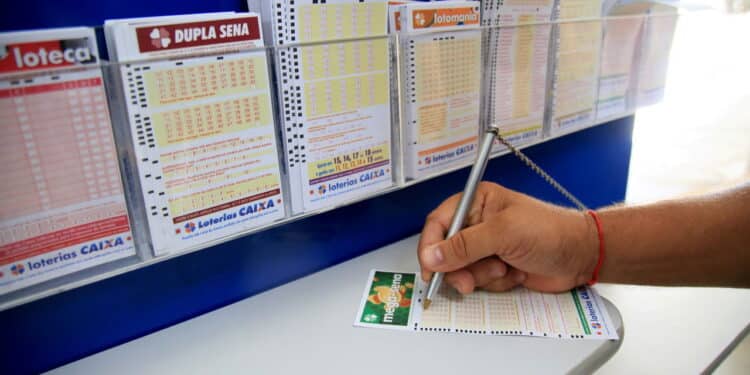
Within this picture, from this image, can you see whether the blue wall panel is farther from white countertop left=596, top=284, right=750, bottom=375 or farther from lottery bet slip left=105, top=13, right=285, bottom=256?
white countertop left=596, top=284, right=750, bottom=375

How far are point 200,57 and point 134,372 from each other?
17.3 inches

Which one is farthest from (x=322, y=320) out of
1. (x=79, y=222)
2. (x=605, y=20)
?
(x=605, y=20)

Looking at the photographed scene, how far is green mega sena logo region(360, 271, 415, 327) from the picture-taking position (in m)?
0.82

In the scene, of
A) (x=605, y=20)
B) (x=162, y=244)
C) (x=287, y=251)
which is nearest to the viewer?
(x=162, y=244)

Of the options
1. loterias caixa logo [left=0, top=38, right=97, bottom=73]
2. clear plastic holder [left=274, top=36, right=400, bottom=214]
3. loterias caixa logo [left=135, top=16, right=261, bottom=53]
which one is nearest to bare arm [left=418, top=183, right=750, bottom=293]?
clear plastic holder [left=274, top=36, right=400, bottom=214]

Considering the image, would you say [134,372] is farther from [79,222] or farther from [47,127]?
[47,127]

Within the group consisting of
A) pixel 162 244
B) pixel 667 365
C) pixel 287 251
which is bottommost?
pixel 667 365

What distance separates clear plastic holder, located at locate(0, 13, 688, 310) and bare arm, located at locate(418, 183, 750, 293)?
186 millimetres

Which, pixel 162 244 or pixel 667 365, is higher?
pixel 162 244

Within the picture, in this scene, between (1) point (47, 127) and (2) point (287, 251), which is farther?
(2) point (287, 251)

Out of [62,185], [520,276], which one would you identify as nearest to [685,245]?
[520,276]

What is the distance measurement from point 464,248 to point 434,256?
0.05m

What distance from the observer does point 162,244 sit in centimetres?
71

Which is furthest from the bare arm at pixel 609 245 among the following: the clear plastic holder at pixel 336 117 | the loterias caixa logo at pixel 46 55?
the loterias caixa logo at pixel 46 55
